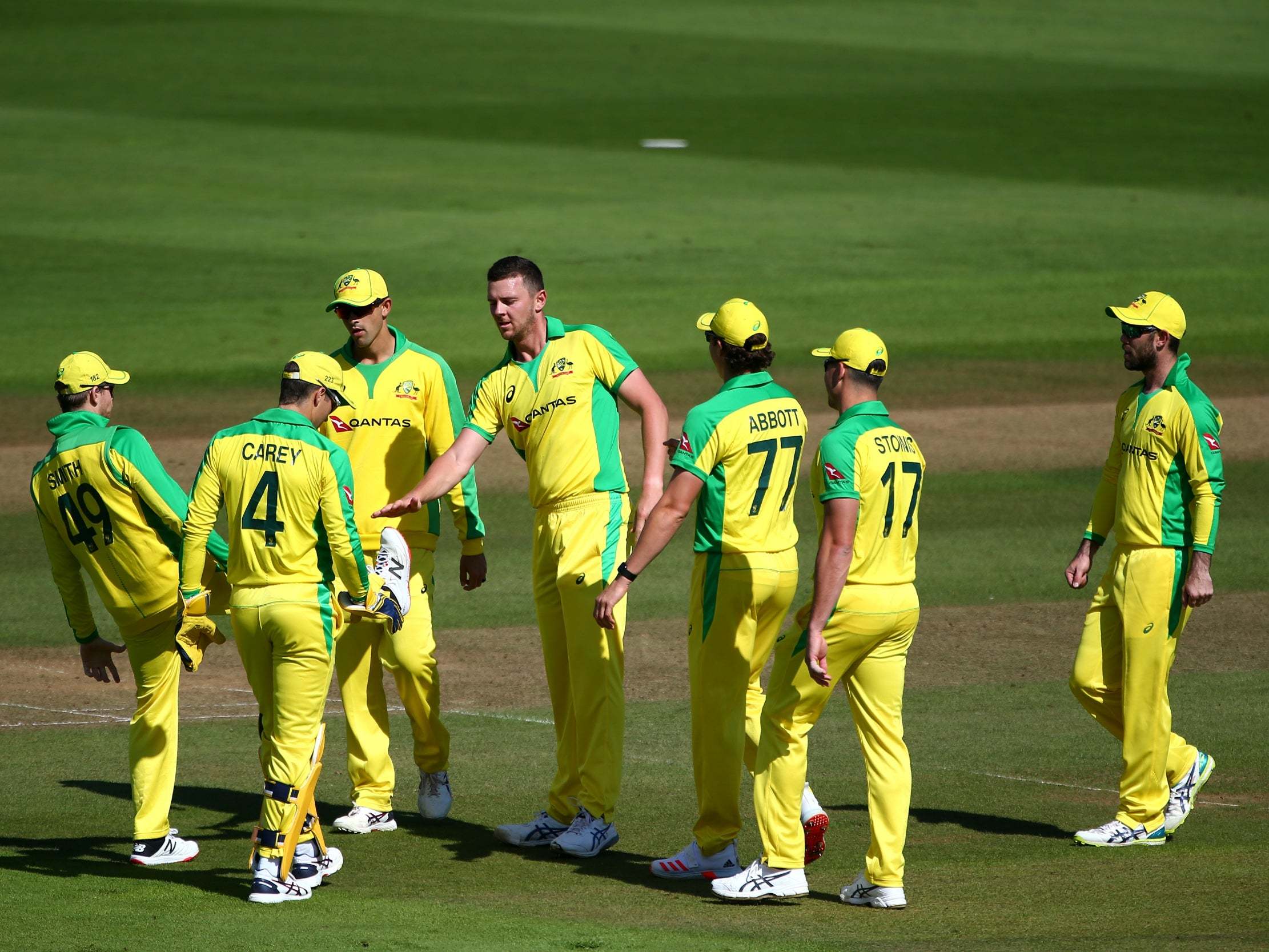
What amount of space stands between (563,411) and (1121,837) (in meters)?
3.38

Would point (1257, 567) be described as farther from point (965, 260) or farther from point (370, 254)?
point (370, 254)

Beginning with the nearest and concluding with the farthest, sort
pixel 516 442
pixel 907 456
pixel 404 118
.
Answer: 1. pixel 907 456
2. pixel 516 442
3. pixel 404 118

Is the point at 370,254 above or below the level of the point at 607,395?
above

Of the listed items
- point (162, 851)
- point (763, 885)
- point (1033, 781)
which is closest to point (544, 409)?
point (763, 885)

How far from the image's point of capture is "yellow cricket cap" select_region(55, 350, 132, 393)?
838 cm

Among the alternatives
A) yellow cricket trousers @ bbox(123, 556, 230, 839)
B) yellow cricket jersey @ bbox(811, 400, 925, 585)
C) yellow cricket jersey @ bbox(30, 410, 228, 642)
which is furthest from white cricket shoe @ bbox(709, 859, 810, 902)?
yellow cricket jersey @ bbox(30, 410, 228, 642)

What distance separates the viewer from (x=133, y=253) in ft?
90.6

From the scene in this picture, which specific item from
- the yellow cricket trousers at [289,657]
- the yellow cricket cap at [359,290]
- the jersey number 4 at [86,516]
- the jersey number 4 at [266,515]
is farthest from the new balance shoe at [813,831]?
the jersey number 4 at [86,516]

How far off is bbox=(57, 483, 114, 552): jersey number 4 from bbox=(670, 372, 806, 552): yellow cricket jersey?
2748 millimetres

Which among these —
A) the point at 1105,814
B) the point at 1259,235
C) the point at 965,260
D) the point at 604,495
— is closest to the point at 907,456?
the point at 604,495

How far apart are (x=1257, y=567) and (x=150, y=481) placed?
31.2 feet

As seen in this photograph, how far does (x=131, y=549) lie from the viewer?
27.6 feet

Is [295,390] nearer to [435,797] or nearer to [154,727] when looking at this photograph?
[154,727]

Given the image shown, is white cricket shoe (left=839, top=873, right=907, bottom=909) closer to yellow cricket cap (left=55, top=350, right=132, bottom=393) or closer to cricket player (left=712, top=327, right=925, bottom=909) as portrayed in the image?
cricket player (left=712, top=327, right=925, bottom=909)
